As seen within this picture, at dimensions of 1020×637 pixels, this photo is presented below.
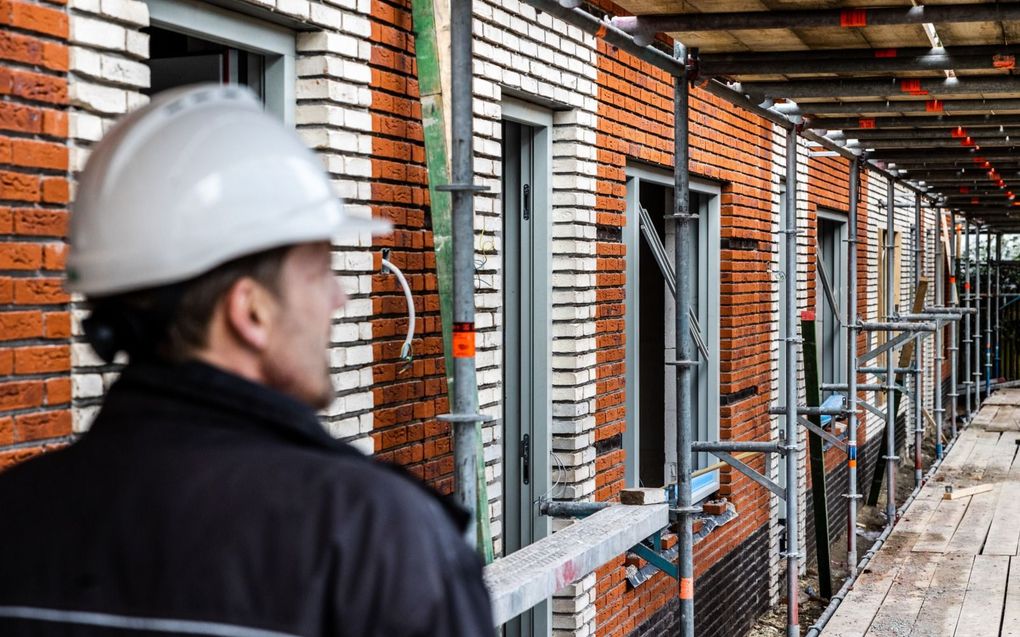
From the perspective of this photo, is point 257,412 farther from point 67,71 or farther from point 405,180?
point 405,180

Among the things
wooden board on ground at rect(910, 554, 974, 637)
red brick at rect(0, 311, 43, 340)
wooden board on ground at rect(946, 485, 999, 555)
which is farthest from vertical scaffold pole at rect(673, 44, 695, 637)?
wooden board on ground at rect(946, 485, 999, 555)

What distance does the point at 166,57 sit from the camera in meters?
4.09

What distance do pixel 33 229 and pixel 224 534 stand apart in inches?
78.5

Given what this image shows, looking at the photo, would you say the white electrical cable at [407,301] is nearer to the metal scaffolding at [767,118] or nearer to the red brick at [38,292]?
the metal scaffolding at [767,118]

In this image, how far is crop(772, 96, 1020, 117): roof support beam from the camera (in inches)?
275

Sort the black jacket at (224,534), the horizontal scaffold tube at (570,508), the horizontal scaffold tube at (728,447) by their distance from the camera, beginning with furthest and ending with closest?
1. the horizontal scaffold tube at (728,447)
2. the horizontal scaffold tube at (570,508)
3. the black jacket at (224,534)

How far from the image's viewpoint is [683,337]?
19.1 ft

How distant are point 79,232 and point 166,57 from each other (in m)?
2.95

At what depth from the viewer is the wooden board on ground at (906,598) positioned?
7.16 meters

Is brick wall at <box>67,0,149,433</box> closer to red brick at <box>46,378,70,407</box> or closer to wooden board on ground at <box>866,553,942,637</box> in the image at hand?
red brick at <box>46,378,70,407</box>

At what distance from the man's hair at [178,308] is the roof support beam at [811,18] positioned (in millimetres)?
3863

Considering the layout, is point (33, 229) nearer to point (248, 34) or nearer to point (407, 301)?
point (248, 34)

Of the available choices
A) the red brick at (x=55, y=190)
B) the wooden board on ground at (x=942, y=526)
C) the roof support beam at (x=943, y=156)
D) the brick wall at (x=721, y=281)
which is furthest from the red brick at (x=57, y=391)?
the roof support beam at (x=943, y=156)

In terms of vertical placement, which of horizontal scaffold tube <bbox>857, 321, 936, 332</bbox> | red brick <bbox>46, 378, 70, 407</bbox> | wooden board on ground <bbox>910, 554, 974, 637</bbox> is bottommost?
wooden board on ground <bbox>910, 554, 974, 637</bbox>
